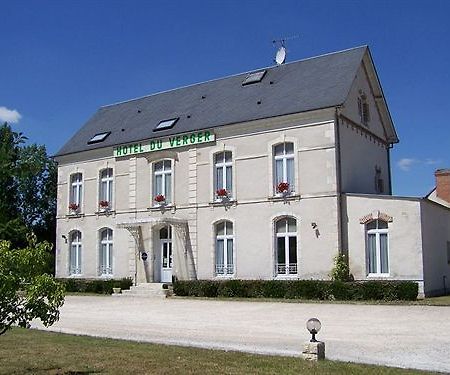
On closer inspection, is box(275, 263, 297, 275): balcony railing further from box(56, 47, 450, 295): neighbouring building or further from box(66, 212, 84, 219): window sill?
box(66, 212, 84, 219): window sill

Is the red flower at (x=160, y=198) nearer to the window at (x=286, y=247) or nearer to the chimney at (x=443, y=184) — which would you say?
the window at (x=286, y=247)

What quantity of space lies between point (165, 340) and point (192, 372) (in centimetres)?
311

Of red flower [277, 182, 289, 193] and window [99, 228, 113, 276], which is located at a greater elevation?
red flower [277, 182, 289, 193]

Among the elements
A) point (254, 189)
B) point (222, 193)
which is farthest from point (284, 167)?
point (222, 193)

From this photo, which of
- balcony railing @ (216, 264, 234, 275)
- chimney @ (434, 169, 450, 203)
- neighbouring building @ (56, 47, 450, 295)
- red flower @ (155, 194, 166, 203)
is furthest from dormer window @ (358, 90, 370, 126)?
chimney @ (434, 169, 450, 203)

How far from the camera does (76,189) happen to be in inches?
1105

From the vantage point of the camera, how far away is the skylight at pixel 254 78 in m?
24.9

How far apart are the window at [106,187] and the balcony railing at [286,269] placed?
9.29 meters

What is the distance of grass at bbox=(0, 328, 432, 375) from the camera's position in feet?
22.2

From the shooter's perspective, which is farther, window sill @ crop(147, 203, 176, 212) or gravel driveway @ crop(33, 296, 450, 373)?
window sill @ crop(147, 203, 176, 212)

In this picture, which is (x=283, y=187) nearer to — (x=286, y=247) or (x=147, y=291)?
(x=286, y=247)

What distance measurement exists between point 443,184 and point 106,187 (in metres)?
17.5

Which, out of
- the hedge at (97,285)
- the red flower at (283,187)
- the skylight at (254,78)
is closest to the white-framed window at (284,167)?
the red flower at (283,187)

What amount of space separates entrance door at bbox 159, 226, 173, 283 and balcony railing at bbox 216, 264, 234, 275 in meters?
2.42
